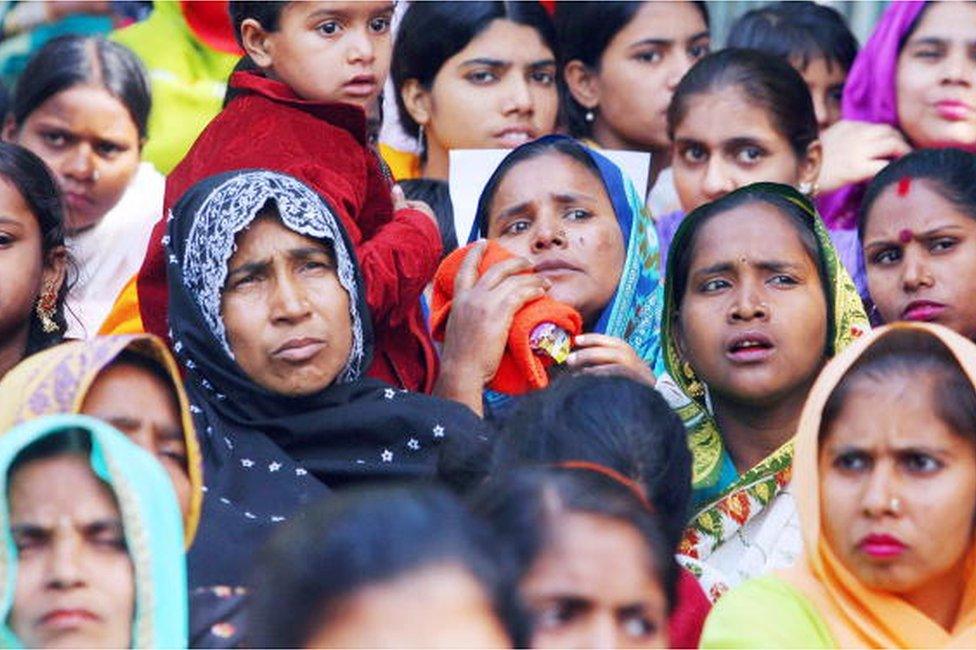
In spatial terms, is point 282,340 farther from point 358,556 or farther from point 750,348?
point 358,556

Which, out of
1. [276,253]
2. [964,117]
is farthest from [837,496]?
[964,117]

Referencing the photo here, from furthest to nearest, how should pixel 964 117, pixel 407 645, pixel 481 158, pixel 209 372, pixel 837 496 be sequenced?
pixel 964 117 → pixel 481 158 → pixel 209 372 → pixel 837 496 → pixel 407 645

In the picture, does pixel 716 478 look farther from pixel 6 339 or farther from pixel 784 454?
pixel 6 339

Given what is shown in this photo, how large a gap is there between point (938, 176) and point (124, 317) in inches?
70.2

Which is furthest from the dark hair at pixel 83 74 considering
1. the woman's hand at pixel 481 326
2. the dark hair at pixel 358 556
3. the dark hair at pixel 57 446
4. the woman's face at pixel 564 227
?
the dark hair at pixel 358 556

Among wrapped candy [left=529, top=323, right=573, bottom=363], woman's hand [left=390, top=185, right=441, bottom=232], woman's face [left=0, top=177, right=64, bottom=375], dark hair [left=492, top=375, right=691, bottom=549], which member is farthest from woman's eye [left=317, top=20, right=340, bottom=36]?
dark hair [left=492, top=375, right=691, bottom=549]

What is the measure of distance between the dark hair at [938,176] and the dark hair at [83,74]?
1.99 m

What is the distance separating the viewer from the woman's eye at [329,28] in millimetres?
5266

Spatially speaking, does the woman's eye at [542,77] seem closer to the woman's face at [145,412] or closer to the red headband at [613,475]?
the woman's face at [145,412]

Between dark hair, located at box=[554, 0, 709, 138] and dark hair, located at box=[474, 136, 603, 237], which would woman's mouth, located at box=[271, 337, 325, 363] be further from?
dark hair, located at box=[554, 0, 709, 138]

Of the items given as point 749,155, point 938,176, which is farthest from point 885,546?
point 749,155

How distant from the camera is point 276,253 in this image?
15.0ft

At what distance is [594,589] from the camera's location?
330 cm

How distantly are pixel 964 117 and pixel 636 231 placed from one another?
1.19 m
